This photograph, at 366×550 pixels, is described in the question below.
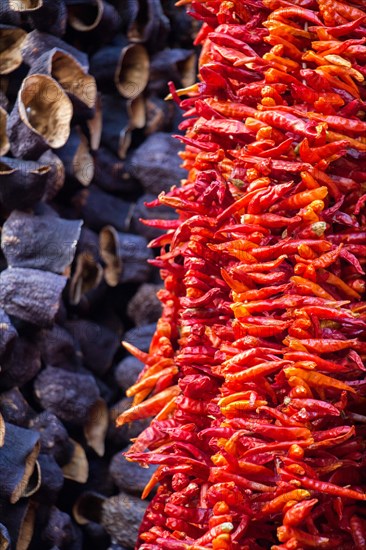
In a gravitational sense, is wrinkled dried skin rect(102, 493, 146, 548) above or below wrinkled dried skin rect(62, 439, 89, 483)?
below

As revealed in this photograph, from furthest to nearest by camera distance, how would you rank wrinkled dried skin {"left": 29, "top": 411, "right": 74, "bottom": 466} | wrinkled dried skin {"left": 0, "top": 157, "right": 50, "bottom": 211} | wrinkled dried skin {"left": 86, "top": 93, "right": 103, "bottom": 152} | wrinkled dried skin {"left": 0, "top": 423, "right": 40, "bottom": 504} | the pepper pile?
1. wrinkled dried skin {"left": 86, "top": 93, "right": 103, "bottom": 152}
2. wrinkled dried skin {"left": 29, "top": 411, "right": 74, "bottom": 466}
3. wrinkled dried skin {"left": 0, "top": 157, "right": 50, "bottom": 211}
4. wrinkled dried skin {"left": 0, "top": 423, "right": 40, "bottom": 504}
5. the pepper pile

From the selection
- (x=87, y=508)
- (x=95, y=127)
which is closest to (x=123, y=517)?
(x=87, y=508)

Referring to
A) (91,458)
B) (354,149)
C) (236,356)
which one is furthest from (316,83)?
(91,458)

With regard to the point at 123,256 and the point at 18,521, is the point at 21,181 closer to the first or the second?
the point at 123,256

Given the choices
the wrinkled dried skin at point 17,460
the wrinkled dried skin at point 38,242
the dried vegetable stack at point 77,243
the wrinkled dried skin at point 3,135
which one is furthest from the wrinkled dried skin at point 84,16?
the wrinkled dried skin at point 17,460

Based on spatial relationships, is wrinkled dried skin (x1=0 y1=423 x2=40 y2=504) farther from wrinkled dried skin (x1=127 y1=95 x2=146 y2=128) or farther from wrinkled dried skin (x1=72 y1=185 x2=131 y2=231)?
wrinkled dried skin (x1=127 y1=95 x2=146 y2=128)

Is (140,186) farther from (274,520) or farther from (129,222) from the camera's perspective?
(274,520)

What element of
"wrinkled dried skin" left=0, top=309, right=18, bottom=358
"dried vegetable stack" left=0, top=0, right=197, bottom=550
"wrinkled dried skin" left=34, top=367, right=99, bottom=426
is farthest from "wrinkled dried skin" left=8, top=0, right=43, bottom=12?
"wrinkled dried skin" left=34, top=367, right=99, bottom=426

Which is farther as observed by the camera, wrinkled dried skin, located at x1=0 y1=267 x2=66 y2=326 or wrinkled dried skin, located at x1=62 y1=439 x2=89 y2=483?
wrinkled dried skin, located at x1=62 y1=439 x2=89 y2=483
